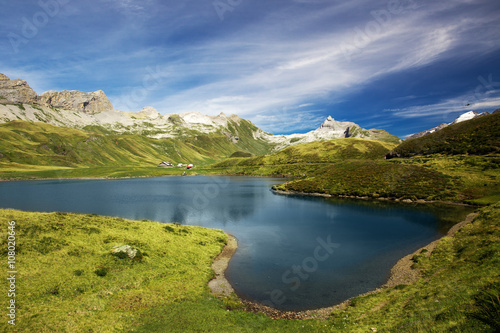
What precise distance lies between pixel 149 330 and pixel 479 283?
2825cm

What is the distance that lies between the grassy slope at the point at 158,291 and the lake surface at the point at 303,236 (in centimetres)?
574

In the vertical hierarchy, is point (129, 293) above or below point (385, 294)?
above

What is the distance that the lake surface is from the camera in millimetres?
33625

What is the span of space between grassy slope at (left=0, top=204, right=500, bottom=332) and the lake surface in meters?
5.74

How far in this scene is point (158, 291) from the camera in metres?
26.9

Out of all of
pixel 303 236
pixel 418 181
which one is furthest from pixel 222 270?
pixel 418 181

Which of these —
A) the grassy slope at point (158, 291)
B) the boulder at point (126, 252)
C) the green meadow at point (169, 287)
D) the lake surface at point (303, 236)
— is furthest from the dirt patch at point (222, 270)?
the boulder at point (126, 252)

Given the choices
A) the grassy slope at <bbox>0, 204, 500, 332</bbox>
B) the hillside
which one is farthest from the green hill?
the grassy slope at <bbox>0, 204, 500, 332</bbox>

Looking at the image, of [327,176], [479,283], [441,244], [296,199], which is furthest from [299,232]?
[327,176]

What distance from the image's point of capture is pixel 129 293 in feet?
83.3

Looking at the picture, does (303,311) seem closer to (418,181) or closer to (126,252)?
(126,252)

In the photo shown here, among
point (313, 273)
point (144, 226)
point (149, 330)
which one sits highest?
point (144, 226)

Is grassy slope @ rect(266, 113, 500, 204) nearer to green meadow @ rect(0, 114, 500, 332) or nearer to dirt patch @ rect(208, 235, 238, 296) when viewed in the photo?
green meadow @ rect(0, 114, 500, 332)

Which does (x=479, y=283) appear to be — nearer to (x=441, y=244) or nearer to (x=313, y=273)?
(x=313, y=273)
